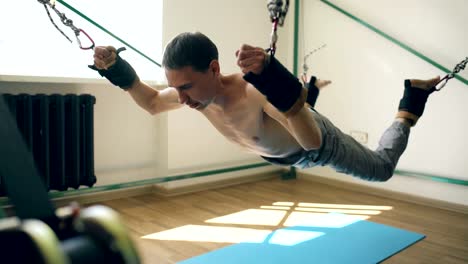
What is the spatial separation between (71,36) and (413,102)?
2.51 m

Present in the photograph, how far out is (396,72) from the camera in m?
3.88

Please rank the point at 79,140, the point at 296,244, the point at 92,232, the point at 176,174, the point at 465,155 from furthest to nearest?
the point at 176,174, the point at 465,155, the point at 79,140, the point at 296,244, the point at 92,232

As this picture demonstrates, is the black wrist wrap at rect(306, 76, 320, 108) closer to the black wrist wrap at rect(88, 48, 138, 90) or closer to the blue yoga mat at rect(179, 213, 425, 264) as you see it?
the blue yoga mat at rect(179, 213, 425, 264)

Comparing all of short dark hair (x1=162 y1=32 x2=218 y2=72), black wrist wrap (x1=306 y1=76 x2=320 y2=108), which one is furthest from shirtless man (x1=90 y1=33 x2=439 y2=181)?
black wrist wrap (x1=306 y1=76 x2=320 y2=108)

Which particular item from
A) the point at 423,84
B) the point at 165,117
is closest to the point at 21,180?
the point at 423,84

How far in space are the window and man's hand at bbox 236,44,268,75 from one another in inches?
83.6

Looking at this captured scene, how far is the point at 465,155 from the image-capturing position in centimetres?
353

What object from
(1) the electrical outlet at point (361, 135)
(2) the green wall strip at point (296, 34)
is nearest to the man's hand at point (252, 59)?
(1) the electrical outlet at point (361, 135)

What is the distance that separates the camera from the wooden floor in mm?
2631

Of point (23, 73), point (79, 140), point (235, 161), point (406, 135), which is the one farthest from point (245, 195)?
point (23, 73)

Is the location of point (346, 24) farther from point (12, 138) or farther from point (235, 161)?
point (12, 138)

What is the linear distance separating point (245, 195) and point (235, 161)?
54 cm

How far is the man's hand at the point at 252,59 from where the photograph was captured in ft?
4.50

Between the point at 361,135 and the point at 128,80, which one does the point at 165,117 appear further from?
the point at 361,135
